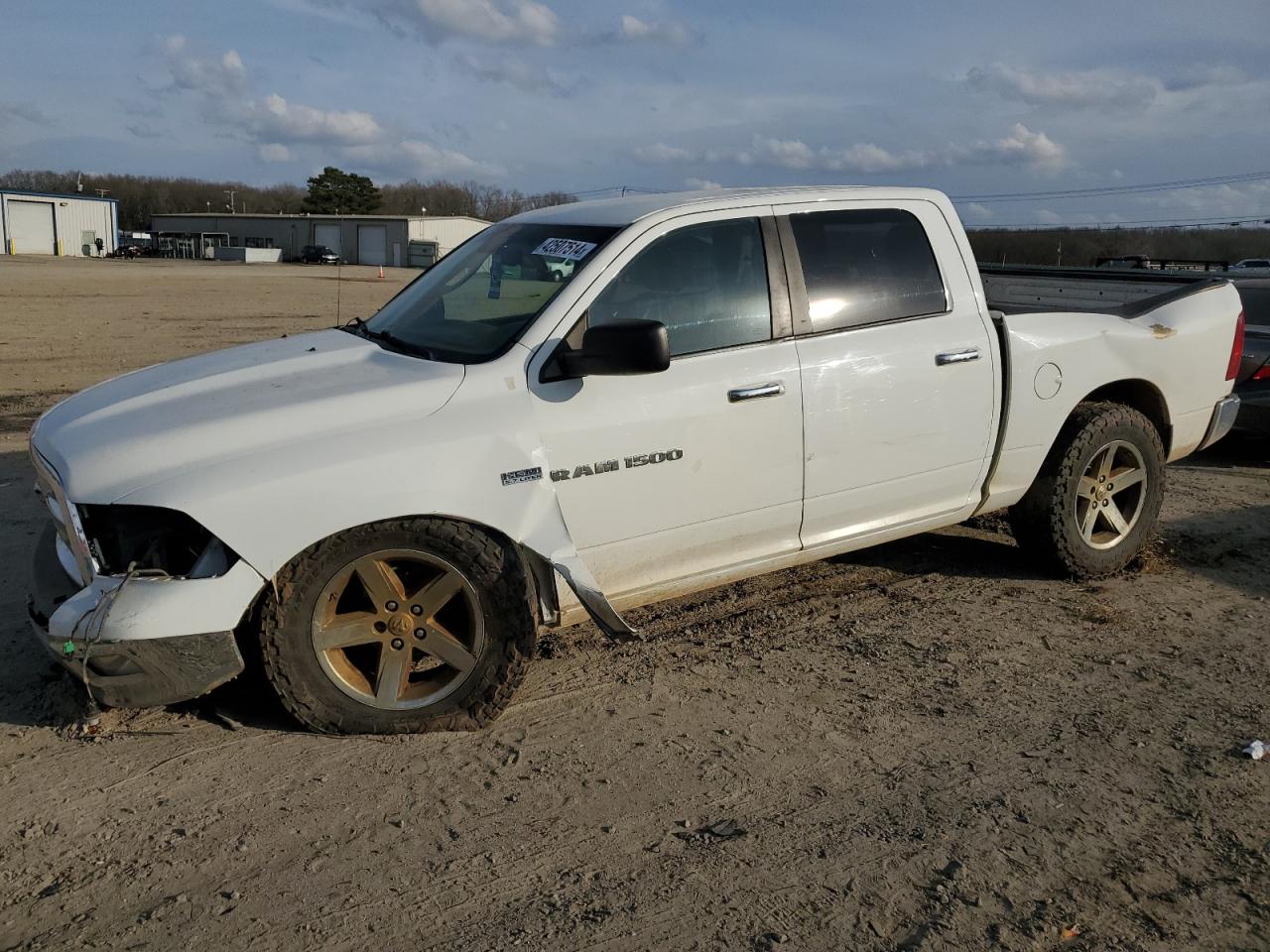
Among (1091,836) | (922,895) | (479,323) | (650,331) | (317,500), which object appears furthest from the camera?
(479,323)

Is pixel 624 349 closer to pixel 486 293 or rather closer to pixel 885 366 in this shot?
pixel 486 293

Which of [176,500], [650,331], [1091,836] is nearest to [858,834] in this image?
[1091,836]

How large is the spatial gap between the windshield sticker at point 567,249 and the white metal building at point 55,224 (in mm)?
82898

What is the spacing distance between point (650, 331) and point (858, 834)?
5.86 feet

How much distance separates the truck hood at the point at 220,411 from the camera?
3.49 meters

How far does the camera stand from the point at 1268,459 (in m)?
8.91

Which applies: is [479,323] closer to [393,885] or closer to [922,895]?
[393,885]

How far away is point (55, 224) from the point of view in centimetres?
7794

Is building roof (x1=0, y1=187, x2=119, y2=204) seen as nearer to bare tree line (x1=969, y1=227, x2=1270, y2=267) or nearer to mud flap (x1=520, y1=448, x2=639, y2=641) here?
bare tree line (x1=969, y1=227, x2=1270, y2=267)

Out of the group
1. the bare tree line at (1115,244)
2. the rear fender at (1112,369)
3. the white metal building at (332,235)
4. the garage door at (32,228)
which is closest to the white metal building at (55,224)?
the garage door at (32,228)

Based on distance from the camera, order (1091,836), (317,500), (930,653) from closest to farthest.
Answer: (1091,836), (317,500), (930,653)

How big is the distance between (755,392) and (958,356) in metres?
1.15

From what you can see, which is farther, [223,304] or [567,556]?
[223,304]

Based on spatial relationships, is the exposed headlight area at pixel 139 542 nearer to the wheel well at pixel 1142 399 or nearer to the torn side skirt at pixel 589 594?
the torn side skirt at pixel 589 594
